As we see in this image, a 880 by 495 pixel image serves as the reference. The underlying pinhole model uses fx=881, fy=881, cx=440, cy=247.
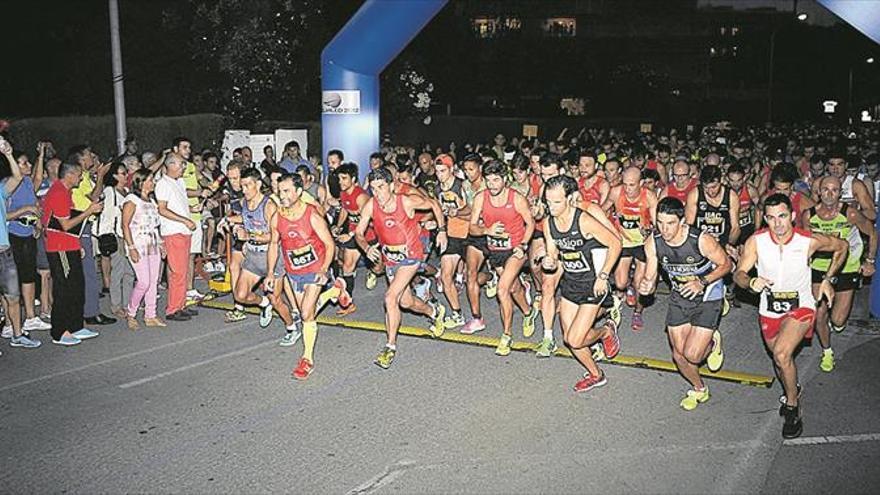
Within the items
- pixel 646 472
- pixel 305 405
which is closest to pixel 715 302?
pixel 646 472

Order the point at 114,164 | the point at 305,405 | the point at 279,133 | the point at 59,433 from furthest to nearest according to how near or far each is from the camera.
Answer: the point at 279,133
the point at 114,164
the point at 305,405
the point at 59,433

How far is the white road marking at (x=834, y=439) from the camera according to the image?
6.65 metres

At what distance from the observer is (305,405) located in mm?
7551

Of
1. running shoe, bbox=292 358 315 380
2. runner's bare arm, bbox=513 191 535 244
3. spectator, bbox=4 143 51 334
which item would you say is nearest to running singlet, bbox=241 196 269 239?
running shoe, bbox=292 358 315 380

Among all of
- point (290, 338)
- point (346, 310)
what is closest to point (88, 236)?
point (290, 338)

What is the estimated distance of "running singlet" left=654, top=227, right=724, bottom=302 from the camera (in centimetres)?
721

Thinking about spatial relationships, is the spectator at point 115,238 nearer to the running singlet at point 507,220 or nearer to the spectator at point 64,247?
the spectator at point 64,247

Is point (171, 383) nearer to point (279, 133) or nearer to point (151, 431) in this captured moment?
point (151, 431)

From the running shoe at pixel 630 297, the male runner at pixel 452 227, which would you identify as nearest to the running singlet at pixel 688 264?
the male runner at pixel 452 227

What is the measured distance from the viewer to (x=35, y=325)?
10.1 meters

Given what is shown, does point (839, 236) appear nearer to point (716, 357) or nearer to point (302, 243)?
point (716, 357)

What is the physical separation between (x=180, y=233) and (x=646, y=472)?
6589mm

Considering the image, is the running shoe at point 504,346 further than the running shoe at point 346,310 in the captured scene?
No

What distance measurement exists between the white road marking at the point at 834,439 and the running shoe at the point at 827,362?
176 centimetres
